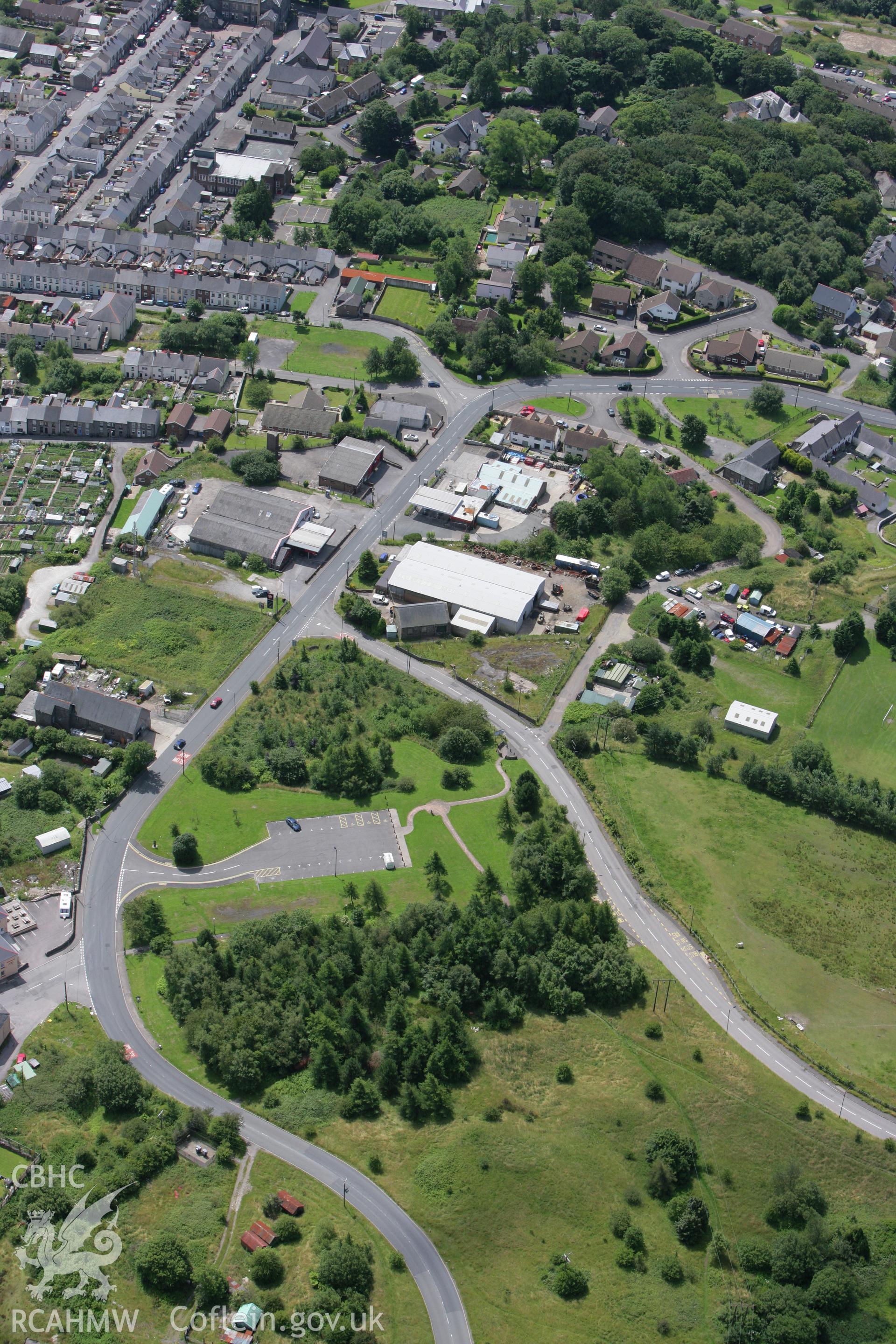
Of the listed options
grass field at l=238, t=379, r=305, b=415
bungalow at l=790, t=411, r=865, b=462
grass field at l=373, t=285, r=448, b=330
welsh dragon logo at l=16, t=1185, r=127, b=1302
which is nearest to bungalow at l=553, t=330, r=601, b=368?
grass field at l=373, t=285, r=448, b=330

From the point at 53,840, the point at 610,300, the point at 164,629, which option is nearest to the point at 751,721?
the point at 164,629

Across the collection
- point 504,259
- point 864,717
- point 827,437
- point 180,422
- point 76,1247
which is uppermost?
point 504,259

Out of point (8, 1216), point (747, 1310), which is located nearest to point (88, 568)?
point (8, 1216)

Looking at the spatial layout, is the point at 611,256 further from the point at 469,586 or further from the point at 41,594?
the point at 41,594

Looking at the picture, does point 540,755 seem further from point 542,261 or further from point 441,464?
A: point 542,261

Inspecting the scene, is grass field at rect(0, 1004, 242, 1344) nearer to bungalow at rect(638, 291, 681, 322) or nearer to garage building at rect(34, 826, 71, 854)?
garage building at rect(34, 826, 71, 854)
